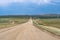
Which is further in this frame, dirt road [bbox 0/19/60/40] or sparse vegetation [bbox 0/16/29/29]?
sparse vegetation [bbox 0/16/29/29]

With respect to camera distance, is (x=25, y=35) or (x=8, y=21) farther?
(x=8, y=21)

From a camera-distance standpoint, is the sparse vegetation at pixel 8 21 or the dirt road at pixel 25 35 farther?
the sparse vegetation at pixel 8 21

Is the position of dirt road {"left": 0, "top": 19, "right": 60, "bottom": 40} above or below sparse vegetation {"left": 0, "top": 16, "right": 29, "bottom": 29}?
above

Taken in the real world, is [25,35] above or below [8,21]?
above

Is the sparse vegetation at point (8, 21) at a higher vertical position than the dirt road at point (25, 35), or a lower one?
lower
